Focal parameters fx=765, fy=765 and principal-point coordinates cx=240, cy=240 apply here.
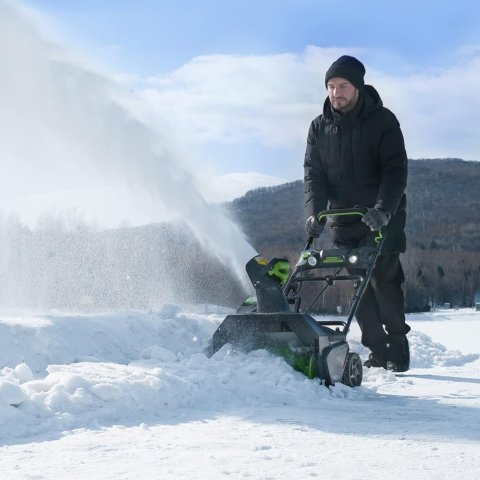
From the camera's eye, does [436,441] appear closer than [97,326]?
Yes

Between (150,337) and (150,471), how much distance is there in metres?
3.88

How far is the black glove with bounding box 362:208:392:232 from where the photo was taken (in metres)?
5.65

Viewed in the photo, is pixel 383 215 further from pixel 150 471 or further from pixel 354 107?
pixel 150 471

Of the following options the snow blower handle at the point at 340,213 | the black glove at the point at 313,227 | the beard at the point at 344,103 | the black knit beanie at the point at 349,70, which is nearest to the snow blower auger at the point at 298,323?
the snow blower handle at the point at 340,213

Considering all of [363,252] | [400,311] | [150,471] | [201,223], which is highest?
[201,223]

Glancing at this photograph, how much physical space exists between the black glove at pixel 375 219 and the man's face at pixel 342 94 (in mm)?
944

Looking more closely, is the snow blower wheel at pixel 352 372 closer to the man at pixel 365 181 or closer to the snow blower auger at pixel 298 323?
the snow blower auger at pixel 298 323

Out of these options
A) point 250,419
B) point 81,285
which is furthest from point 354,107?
point 81,285

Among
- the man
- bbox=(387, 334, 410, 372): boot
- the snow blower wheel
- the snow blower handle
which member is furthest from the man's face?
the snow blower wheel

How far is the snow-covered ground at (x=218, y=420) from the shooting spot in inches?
110

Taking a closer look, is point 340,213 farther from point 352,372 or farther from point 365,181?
point 352,372

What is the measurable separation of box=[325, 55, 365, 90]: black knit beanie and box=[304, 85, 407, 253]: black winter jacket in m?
0.14

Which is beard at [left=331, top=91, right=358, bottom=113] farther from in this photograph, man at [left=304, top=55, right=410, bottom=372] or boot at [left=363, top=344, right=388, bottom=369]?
boot at [left=363, top=344, right=388, bottom=369]

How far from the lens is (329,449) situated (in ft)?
10.2
